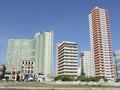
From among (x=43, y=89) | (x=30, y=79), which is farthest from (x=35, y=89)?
(x=30, y=79)

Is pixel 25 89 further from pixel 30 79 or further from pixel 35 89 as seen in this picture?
pixel 30 79

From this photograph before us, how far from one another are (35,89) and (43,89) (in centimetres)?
296

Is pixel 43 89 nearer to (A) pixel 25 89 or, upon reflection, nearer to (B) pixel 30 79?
(A) pixel 25 89

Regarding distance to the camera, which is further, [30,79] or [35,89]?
[30,79]

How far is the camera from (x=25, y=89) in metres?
78.2

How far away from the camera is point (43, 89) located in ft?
265

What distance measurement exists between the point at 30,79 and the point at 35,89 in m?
115

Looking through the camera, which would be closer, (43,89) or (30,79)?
(43,89)

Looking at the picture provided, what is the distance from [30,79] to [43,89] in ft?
380

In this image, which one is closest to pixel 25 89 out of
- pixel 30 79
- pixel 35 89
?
pixel 35 89

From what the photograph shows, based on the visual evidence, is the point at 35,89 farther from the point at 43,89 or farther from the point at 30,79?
the point at 30,79

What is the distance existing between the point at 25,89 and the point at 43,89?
6649 millimetres

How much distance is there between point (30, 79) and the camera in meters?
194
